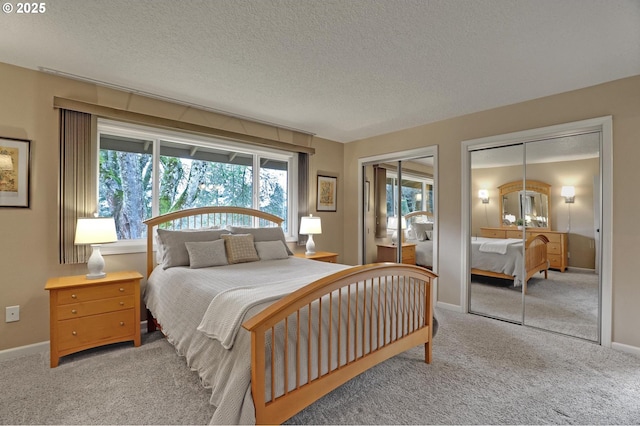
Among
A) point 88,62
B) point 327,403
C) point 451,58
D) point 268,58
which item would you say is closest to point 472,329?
point 327,403

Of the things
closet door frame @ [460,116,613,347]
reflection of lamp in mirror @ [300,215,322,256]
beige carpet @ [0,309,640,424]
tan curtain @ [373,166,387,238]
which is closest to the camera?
beige carpet @ [0,309,640,424]

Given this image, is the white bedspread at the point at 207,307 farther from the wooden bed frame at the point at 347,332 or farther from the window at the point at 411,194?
the window at the point at 411,194

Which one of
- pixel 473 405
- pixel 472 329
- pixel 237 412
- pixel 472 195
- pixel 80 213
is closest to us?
pixel 237 412

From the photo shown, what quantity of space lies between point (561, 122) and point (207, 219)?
13.2 ft

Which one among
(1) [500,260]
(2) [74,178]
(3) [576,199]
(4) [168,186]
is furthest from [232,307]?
(3) [576,199]

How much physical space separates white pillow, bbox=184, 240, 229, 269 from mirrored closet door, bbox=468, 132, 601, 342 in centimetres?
299

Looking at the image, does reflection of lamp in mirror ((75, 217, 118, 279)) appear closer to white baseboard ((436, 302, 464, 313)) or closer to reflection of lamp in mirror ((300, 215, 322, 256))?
reflection of lamp in mirror ((300, 215, 322, 256))

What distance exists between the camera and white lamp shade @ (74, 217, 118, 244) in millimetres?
2561

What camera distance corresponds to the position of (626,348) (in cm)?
266

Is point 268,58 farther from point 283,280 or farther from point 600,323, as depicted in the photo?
point 600,323

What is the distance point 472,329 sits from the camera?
317 centimetres

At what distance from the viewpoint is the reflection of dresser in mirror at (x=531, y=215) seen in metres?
3.18

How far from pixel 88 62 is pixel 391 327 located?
324cm

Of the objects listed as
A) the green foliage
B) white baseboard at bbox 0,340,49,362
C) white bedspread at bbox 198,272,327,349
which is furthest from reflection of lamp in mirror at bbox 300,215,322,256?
white baseboard at bbox 0,340,49,362
